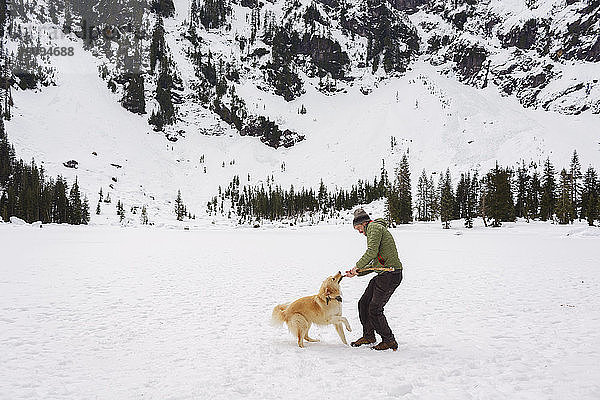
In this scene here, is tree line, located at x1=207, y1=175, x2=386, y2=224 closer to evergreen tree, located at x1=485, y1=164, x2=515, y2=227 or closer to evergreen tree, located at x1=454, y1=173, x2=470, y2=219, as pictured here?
evergreen tree, located at x1=454, y1=173, x2=470, y2=219

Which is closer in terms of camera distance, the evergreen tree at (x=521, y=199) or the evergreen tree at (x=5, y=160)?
the evergreen tree at (x=521, y=199)

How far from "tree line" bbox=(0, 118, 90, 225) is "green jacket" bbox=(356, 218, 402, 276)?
283 feet

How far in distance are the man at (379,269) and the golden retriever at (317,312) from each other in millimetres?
471

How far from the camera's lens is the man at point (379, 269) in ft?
19.8

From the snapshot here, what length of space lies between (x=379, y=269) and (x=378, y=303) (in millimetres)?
617

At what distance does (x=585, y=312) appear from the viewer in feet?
29.0

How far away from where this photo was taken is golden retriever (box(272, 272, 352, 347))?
6.27 metres

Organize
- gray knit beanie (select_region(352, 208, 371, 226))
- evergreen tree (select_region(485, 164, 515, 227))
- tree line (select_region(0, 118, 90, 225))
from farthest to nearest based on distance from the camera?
tree line (select_region(0, 118, 90, 225)), evergreen tree (select_region(485, 164, 515, 227)), gray knit beanie (select_region(352, 208, 371, 226))

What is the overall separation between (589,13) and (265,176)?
181 m

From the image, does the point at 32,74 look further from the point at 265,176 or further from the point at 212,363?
the point at 212,363

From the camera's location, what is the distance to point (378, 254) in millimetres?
6156

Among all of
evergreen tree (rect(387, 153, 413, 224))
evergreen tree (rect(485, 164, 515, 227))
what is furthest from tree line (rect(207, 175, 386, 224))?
evergreen tree (rect(485, 164, 515, 227))

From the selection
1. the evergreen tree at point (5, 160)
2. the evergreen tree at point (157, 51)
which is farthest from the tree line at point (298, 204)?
the evergreen tree at point (157, 51)

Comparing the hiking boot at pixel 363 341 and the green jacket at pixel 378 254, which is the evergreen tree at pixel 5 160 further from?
the green jacket at pixel 378 254
